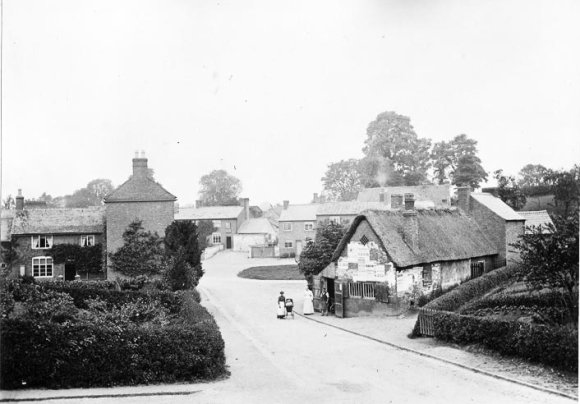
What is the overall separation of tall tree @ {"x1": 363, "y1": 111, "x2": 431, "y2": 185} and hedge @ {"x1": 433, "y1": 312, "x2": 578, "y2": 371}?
58751mm

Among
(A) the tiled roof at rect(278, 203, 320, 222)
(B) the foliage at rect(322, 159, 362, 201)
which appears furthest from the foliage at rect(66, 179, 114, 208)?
(A) the tiled roof at rect(278, 203, 320, 222)

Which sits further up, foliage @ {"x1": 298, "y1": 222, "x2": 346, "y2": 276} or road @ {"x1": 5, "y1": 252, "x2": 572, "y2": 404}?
foliage @ {"x1": 298, "y1": 222, "x2": 346, "y2": 276}

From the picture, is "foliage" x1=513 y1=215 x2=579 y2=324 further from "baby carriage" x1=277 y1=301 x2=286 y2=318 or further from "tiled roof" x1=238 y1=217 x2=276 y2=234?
"tiled roof" x1=238 y1=217 x2=276 y2=234

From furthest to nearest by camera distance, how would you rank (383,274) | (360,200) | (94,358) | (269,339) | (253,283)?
(360,200) → (253,283) → (383,274) → (269,339) → (94,358)

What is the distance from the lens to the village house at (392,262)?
27.5m

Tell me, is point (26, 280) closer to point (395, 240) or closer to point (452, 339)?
point (395, 240)

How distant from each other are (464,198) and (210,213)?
48.2 m

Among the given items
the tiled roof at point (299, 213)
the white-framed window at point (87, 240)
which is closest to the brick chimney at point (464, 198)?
the white-framed window at point (87, 240)

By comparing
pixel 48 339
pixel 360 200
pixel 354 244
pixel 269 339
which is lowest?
pixel 269 339

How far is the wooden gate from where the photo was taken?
96.2 feet

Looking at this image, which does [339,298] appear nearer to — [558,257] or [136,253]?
[558,257]

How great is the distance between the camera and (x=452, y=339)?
65.5ft

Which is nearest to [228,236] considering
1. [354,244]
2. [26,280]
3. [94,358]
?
[26,280]

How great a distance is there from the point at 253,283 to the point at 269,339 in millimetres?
23103
